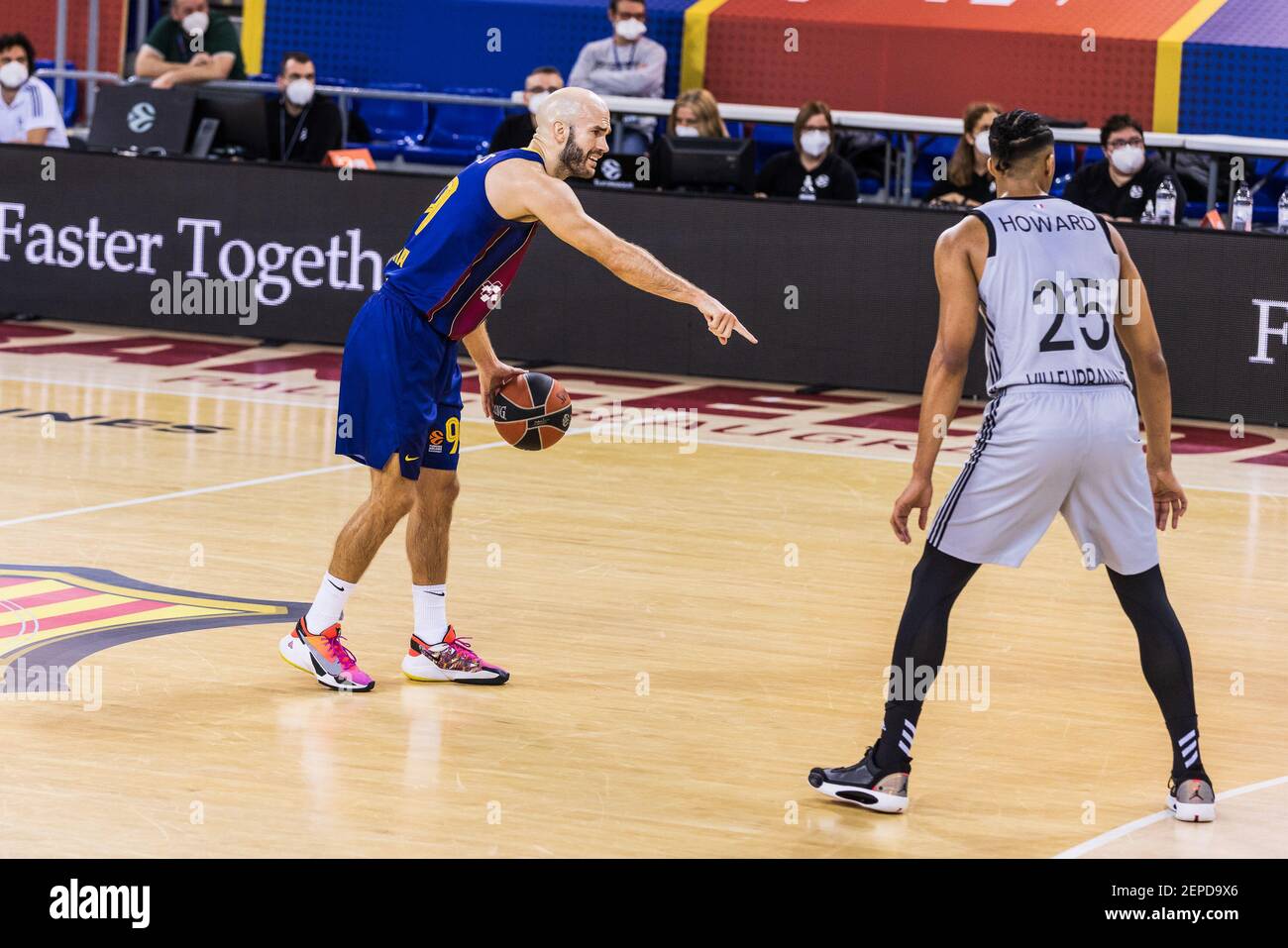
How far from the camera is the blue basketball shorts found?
7.01 metres

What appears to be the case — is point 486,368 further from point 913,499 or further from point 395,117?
point 395,117

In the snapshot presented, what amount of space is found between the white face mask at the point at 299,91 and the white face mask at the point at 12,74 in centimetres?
233

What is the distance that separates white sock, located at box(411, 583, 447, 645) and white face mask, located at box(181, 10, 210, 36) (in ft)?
41.7

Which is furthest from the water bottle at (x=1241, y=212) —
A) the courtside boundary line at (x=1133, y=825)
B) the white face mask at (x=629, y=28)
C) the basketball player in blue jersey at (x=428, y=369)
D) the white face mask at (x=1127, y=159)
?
the courtside boundary line at (x=1133, y=825)

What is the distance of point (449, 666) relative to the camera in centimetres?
721

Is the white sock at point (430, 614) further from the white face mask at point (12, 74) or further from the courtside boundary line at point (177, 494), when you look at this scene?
the white face mask at point (12, 74)

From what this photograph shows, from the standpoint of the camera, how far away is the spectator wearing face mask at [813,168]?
1562cm

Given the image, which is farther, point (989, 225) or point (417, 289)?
point (417, 289)

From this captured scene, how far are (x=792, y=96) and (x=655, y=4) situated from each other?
71.0 inches

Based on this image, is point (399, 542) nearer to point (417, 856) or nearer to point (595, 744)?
point (595, 744)

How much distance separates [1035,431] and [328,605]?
265cm

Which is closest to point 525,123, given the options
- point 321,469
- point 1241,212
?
point 1241,212
